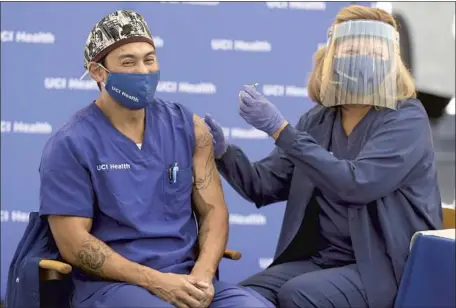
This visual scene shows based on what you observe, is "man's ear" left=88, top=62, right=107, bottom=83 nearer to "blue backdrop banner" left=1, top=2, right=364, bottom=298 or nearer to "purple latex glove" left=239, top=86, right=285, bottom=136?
"purple latex glove" left=239, top=86, right=285, bottom=136

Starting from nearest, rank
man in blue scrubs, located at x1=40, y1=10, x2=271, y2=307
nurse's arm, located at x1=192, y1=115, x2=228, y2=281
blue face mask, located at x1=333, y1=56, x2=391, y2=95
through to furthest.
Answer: man in blue scrubs, located at x1=40, y1=10, x2=271, y2=307 < nurse's arm, located at x1=192, y1=115, x2=228, y2=281 < blue face mask, located at x1=333, y1=56, x2=391, y2=95

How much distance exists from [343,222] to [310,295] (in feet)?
1.05

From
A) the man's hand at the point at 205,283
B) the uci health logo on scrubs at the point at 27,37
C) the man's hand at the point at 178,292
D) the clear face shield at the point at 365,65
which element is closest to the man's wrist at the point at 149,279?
the man's hand at the point at 178,292

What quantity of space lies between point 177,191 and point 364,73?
0.80 metres

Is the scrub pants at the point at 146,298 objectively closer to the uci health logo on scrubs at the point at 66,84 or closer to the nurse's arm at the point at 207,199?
the nurse's arm at the point at 207,199

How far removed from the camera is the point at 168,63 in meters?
4.24

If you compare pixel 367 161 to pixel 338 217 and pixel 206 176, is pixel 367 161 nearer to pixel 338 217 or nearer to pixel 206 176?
pixel 338 217

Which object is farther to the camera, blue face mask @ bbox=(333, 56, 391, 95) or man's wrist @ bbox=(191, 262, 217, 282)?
blue face mask @ bbox=(333, 56, 391, 95)

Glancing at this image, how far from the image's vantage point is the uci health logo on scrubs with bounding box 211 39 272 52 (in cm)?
423

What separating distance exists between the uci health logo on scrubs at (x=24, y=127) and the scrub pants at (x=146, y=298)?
1838mm

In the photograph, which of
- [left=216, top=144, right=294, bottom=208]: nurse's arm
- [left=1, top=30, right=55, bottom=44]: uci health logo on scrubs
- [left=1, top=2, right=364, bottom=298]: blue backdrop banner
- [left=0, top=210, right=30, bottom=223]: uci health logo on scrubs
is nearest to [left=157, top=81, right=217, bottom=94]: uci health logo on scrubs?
[left=1, top=2, right=364, bottom=298]: blue backdrop banner

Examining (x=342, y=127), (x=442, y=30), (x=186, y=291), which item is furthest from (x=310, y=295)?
(x=442, y=30)

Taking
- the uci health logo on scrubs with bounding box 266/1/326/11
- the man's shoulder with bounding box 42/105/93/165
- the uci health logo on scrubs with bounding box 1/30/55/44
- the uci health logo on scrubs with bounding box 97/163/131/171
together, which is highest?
the uci health logo on scrubs with bounding box 266/1/326/11

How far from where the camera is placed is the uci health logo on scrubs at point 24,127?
165 inches
